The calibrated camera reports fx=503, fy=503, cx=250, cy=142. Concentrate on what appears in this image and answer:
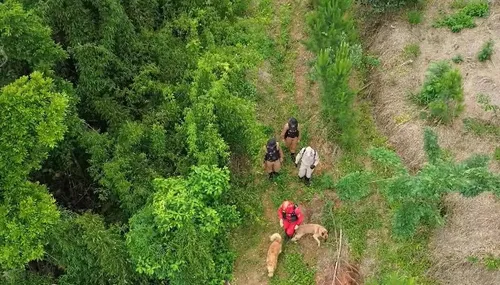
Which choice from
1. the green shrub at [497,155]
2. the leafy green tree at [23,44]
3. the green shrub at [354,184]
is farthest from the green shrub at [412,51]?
the leafy green tree at [23,44]

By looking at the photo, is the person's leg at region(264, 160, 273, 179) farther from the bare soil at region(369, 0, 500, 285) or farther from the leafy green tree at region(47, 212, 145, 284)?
the leafy green tree at region(47, 212, 145, 284)

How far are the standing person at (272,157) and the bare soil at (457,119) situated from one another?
2090 mm

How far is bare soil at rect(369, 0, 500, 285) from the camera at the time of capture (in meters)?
7.36

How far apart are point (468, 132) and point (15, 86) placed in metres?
6.96

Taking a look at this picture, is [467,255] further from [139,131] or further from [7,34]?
[7,34]

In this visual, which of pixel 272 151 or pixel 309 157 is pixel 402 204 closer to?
pixel 309 157

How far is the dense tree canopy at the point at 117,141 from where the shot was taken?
5742 millimetres

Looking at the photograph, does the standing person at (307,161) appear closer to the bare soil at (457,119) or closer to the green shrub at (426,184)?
the green shrub at (426,184)

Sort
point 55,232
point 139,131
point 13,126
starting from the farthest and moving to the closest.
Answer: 1. point 139,131
2. point 55,232
3. point 13,126

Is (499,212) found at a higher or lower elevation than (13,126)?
lower

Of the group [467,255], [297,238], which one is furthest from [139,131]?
[467,255]

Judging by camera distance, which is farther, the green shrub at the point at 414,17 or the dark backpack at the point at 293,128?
the green shrub at the point at 414,17

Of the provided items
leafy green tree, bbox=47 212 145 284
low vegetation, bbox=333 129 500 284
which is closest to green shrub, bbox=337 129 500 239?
low vegetation, bbox=333 129 500 284

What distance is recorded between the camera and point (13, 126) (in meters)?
5.51
